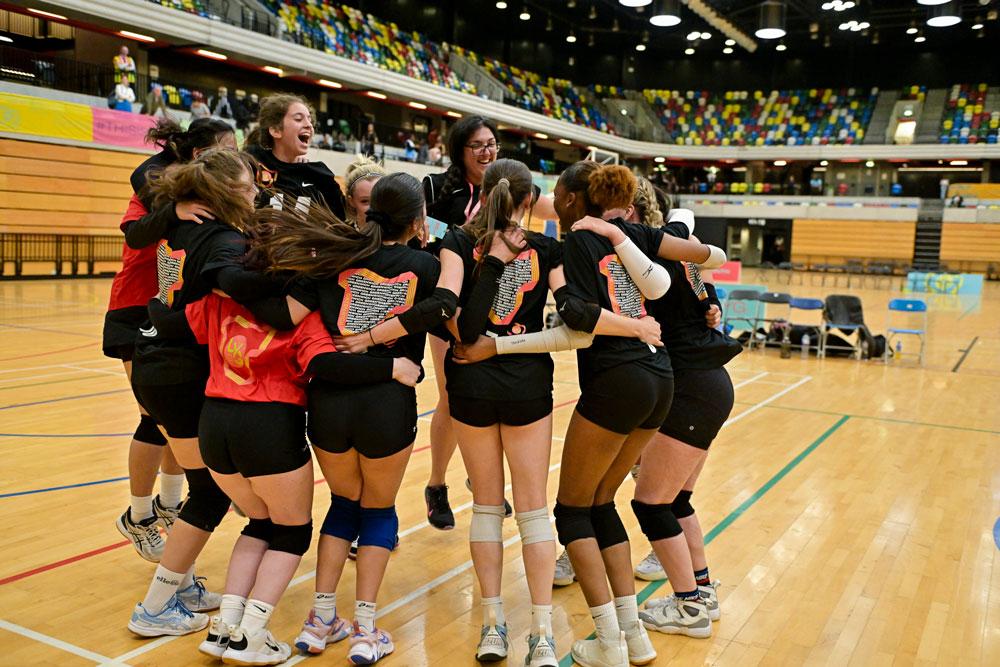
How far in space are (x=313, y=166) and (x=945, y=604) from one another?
3324mm

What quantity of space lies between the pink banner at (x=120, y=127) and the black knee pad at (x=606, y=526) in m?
16.9

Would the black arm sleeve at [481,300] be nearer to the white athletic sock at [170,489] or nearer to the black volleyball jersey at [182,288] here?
the black volleyball jersey at [182,288]

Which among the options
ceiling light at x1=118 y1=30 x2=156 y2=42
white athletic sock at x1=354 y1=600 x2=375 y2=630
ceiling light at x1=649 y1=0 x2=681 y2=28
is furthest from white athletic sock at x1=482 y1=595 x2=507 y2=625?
ceiling light at x1=649 y1=0 x2=681 y2=28

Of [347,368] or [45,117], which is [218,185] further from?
[45,117]

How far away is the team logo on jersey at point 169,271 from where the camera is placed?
286 centimetres

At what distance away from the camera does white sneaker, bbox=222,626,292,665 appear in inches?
102

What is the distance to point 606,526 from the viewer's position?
2.81 metres

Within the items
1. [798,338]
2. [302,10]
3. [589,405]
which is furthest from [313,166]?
[302,10]

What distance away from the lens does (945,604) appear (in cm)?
342

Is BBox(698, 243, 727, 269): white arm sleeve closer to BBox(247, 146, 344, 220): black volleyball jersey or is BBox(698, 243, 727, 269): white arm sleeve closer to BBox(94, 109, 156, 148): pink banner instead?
BBox(247, 146, 344, 220): black volleyball jersey

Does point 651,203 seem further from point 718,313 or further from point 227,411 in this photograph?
point 227,411

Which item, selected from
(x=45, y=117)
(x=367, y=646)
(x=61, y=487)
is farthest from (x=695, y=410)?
(x=45, y=117)

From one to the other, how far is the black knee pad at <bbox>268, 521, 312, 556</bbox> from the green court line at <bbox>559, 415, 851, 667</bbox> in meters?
0.98

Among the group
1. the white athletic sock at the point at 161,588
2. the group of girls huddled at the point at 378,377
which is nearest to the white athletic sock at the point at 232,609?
the group of girls huddled at the point at 378,377
